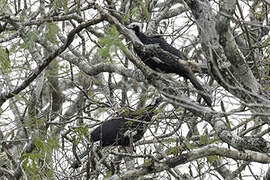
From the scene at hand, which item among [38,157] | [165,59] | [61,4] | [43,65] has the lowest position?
[38,157]

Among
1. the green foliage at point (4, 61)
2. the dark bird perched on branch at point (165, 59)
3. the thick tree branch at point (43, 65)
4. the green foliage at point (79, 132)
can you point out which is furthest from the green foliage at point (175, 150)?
the green foliage at point (4, 61)

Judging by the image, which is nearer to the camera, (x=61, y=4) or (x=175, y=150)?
(x=175, y=150)

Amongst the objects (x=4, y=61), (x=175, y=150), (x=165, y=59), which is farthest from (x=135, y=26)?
(x=175, y=150)

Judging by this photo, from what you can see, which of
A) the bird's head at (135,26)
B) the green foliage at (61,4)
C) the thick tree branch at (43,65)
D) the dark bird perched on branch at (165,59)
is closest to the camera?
the thick tree branch at (43,65)

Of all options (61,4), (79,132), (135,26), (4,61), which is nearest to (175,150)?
(79,132)

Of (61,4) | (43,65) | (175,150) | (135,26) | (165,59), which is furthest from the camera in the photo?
(135,26)

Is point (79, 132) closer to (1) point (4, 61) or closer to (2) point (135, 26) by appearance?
(1) point (4, 61)

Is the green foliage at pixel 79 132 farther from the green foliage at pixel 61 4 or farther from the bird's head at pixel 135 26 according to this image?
the bird's head at pixel 135 26

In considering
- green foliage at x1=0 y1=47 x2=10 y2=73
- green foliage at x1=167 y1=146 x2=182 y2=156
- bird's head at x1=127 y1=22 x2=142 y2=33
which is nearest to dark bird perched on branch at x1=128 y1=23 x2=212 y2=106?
bird's head at x1=127 y1=22 x2=142 y2=33

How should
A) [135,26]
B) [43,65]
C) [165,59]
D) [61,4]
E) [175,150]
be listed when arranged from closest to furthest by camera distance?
[175,150]
[61,4]
[43,65]
[165,59]
[135,26]

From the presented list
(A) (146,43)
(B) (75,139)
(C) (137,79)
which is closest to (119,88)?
(A) (146,43)

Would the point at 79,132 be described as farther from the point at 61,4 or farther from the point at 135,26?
the point at 135,26

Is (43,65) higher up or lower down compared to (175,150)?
higher up

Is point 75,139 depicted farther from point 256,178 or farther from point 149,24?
point 149,24
